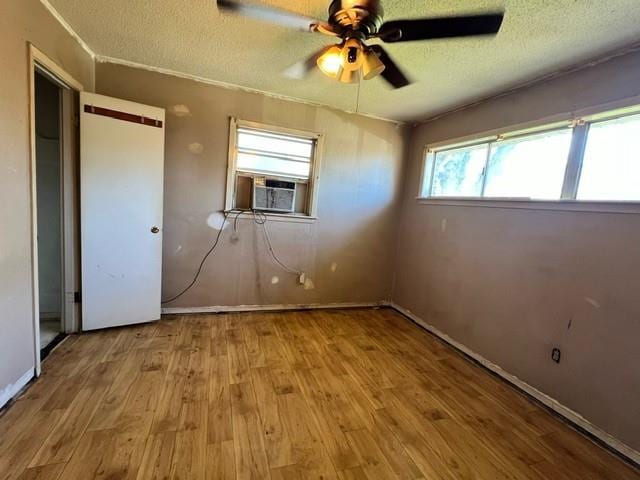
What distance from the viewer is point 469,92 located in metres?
2.59

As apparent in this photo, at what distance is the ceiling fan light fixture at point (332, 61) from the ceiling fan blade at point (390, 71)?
6.9 inches

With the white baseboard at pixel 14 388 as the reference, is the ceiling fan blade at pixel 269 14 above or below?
above

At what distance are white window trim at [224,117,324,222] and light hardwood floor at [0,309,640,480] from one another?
1.35 metres

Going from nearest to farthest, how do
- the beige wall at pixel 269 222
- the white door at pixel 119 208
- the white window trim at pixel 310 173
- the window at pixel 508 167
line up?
the window at pixel 508 167
the white door at pixel 119 208
the beige wall at pixel 269 222
the white window trim at pixel 310 173

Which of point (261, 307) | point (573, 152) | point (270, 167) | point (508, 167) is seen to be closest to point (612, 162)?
point (573, 152)

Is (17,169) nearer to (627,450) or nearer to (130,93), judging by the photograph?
(130,93)

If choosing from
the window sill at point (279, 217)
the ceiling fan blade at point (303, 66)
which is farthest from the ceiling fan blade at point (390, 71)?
the window sill at point (279, 217)

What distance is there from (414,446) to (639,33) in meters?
2.64

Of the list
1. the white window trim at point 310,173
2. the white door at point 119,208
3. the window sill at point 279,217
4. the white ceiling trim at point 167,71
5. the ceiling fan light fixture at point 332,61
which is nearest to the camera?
the ceiling fan light fixture at point 332,61

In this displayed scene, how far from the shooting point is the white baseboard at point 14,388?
1614 mm

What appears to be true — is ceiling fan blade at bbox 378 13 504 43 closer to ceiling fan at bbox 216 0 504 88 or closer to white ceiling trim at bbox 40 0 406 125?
ceiling fan at bbox 216 0 504 88

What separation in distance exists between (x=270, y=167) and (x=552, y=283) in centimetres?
273

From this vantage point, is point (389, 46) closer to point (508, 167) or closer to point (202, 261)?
point (508, 167)

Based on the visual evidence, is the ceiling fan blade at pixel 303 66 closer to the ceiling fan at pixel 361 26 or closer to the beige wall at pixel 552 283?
the ceiling fan at pixel 361 26
